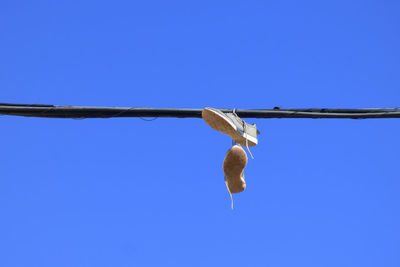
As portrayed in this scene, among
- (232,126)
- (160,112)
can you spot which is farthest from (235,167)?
(160,112)

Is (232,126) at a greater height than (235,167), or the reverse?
(232,126)

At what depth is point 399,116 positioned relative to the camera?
214 inches

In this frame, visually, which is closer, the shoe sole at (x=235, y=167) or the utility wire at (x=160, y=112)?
the utility wire at (x=160, y=112)

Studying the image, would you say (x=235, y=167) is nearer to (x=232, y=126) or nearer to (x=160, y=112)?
(x=232, y=126)

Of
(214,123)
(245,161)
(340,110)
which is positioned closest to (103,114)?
(214,123)

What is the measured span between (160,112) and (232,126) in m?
0.60

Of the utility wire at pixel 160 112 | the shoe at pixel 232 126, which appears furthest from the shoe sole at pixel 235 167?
the utility wire at pixel 160 112

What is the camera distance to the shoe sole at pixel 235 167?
5.46m

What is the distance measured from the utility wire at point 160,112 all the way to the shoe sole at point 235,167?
361mm

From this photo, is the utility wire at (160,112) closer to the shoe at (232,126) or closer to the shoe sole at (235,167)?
the shoe at (232,126)

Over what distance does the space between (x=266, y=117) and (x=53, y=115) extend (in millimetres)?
1762

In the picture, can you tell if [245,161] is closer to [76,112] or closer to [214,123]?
[214,123]

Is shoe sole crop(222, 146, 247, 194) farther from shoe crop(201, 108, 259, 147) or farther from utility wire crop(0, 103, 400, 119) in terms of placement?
utility wire crop(0, 103, 400, 119)

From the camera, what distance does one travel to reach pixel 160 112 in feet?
17.0
